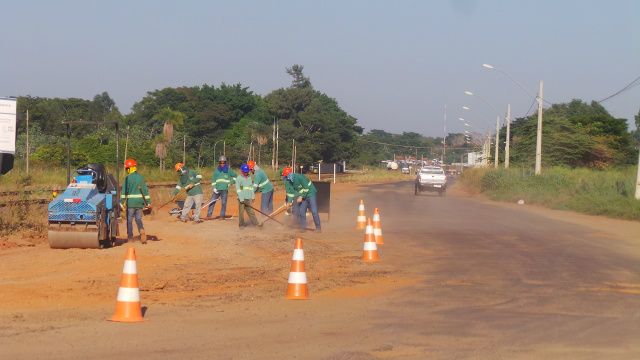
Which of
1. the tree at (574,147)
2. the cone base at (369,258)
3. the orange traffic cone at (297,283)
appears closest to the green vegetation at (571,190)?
the tree at (574,147)

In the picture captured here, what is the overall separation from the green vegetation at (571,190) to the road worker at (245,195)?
42.3ft

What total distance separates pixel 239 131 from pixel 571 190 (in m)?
60.9

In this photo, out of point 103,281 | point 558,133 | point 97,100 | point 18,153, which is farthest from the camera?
point 97,100

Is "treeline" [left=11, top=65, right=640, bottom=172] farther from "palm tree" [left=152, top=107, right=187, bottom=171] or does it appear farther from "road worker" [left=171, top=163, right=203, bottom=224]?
"road worker" [left=171, top=163, right=203, bottom=224]

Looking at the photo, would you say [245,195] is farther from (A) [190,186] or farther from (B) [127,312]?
(B) [127,312]

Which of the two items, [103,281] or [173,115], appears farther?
[173,115]

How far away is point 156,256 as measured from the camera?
12.7 metres

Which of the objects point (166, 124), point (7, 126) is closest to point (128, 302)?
point (7, 126)

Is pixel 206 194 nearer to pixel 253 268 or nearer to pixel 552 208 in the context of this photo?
pixel 552 208

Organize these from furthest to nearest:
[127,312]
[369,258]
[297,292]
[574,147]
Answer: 1. [574,147]
2. [369,258]
3. [297,292]
4. [127,312]

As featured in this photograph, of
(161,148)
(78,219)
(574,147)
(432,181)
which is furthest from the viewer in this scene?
(161,148)

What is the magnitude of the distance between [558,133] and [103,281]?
4692 centimetres

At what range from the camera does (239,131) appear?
88.4 meters

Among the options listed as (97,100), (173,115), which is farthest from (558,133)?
(97,100)
